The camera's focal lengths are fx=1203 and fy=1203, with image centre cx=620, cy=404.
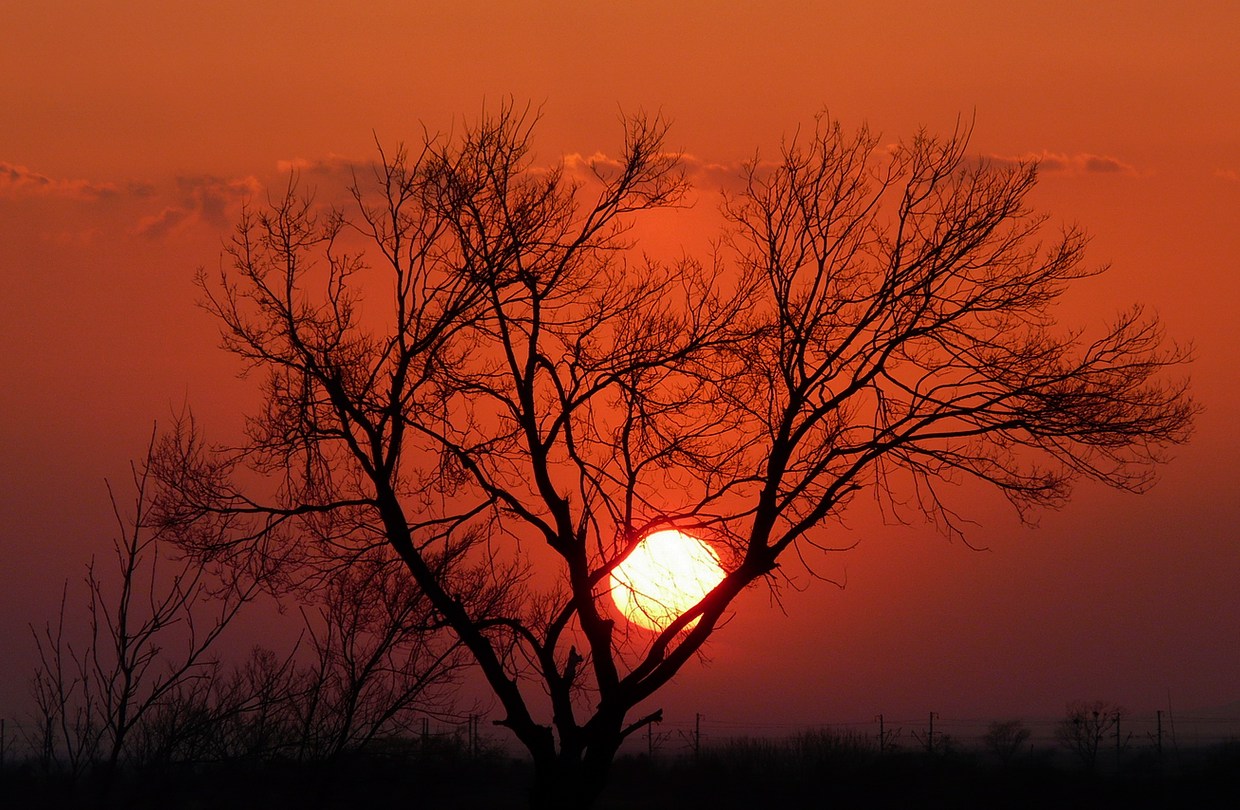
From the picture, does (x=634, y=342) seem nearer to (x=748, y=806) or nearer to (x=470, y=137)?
(x=470, y=137)

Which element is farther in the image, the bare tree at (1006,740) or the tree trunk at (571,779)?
the bare tree at (1006,740)

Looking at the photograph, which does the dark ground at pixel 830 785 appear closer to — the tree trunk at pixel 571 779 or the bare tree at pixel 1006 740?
the bare tree at pixel 1006 740

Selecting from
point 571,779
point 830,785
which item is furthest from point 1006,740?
point 571,779

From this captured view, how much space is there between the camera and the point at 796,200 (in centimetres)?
1295

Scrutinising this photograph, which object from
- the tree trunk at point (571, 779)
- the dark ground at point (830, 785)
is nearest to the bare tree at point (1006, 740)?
the dark ground at point (830, 785)

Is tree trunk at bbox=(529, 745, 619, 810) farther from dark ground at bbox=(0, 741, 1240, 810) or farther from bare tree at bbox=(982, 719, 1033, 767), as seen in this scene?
bare tree at bbox=(982, 719, 1033, 767)

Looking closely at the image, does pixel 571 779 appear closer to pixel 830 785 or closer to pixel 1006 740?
pixel 830 785

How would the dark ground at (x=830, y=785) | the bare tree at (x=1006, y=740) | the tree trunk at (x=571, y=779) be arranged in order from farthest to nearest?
1. the bare tree at (x=1006, y=740)
2. the dark ground at (x=830, y=785)
3. the tree trunk at (x=571, y=779)

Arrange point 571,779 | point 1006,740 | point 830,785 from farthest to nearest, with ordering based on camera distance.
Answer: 1. point 1006,740
2. point 830,785
3. point 571,779

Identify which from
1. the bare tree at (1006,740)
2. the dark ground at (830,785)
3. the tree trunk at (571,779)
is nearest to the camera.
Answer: the tree trunk at (571,779)

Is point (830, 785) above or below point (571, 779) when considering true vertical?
below

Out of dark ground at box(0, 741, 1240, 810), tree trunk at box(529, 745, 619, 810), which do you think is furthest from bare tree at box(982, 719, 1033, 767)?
tree trunk at box(529, 745, 619, 810)

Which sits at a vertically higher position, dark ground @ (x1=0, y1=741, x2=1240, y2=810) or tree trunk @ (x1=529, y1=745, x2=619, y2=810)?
tree trunk @ (x1=529, y1=745, x2=619, y2=810)

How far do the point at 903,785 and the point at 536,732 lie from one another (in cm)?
2583
